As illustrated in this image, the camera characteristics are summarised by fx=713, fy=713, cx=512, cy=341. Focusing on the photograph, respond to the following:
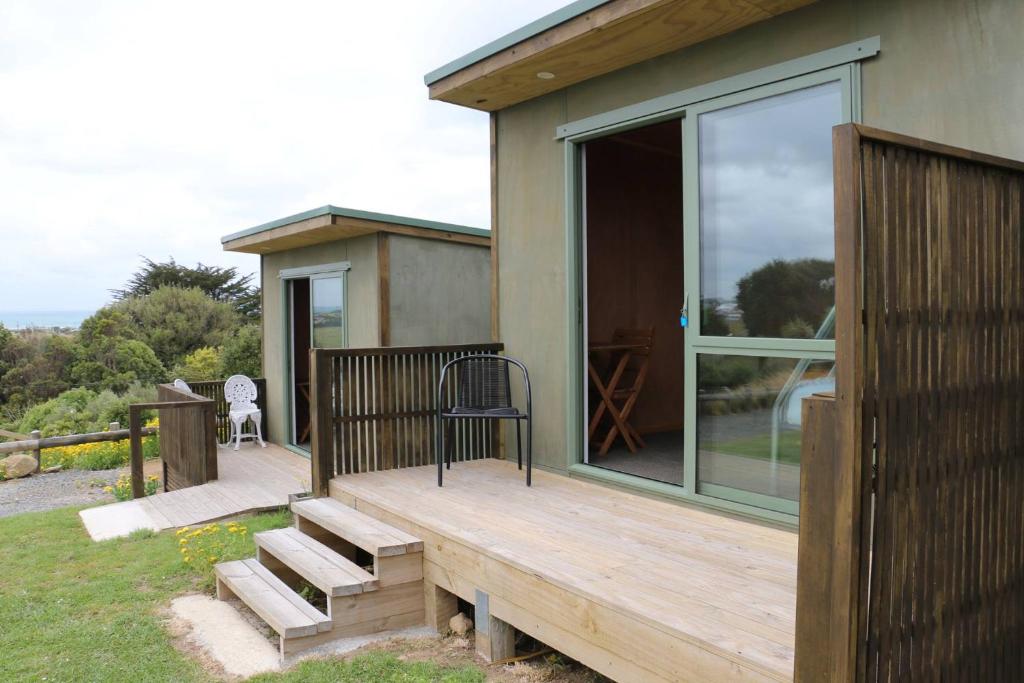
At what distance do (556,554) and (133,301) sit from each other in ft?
65.9

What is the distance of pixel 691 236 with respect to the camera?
11.3 ft

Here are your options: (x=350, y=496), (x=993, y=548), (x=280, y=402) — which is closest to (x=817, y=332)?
(x=993, y=548)

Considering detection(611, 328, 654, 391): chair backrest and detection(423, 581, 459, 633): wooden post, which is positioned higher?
detection(611, 328, 654, 391): chair backrest

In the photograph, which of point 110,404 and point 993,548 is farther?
point 110,404

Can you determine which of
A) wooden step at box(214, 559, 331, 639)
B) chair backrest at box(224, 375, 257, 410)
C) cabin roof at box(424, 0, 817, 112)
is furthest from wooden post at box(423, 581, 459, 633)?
chair backrest at box(224, 375, 257, 410)

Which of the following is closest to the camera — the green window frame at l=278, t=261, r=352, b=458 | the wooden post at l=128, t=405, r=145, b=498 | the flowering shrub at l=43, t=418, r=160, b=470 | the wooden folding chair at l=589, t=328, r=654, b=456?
the wooden folding chair at l=589, t=328, r=654, b=456

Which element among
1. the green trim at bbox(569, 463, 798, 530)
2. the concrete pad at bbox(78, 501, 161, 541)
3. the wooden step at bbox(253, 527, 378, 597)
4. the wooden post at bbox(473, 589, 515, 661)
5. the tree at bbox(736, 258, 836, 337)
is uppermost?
the tree at bbox(736, 258, 836, 337)

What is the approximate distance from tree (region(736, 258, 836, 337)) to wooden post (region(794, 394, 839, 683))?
138 cm

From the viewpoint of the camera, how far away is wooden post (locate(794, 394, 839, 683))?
5.31 feet

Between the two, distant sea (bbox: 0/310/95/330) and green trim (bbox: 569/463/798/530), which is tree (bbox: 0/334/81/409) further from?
green trim (bbox: 569/463/798/530)

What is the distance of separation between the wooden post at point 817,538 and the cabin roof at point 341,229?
571 centimetres

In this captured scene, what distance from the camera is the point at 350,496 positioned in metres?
4.08

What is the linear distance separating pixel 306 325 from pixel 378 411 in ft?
18.0

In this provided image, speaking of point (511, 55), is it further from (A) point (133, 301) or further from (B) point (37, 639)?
(A) point (133, 301)
